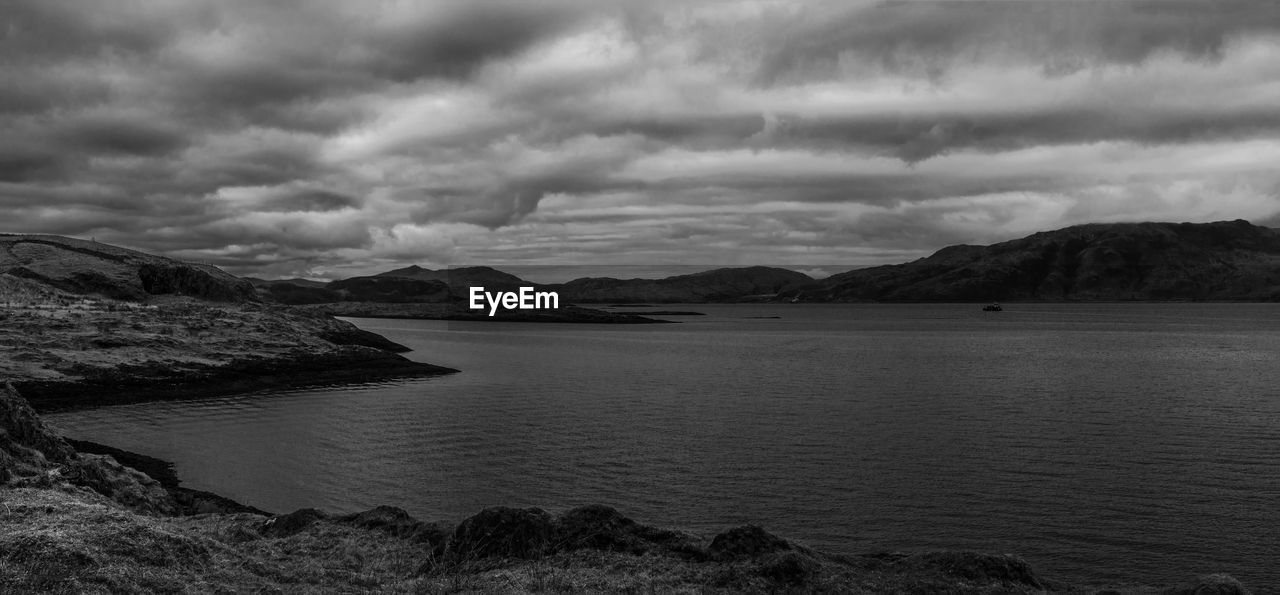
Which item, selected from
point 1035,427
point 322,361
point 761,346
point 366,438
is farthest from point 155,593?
point 761,346

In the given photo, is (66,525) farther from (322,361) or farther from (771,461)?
(322,361)

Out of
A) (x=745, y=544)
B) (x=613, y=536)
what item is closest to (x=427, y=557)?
(x=613, y=536)

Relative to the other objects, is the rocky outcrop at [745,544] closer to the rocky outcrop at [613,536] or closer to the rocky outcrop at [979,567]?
the rocky outcrop at [613,536]

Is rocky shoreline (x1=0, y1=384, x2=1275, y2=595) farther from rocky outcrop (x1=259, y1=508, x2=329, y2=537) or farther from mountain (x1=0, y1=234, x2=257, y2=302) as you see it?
mountain (x1=0, y1=234, x2=257, y2=302)

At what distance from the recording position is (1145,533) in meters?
27.1

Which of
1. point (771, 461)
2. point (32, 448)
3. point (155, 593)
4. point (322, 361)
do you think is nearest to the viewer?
point (155, 593)

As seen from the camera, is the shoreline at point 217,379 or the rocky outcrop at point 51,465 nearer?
the rocky outcrop at point 51,465

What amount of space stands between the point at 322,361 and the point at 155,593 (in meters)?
71.2

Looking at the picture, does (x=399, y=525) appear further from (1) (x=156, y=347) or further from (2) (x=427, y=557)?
(1) (x=156, y=347)

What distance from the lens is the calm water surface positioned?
2784 cm

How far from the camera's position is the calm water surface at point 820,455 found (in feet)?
91.4

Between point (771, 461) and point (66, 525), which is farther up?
point (66, 525)

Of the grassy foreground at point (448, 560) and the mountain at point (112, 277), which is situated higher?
the mountain at point (112, 277)

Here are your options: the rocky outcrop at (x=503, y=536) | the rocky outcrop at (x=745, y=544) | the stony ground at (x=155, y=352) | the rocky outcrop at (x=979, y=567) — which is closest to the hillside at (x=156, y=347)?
the stony ground at (x=155, y=352)
